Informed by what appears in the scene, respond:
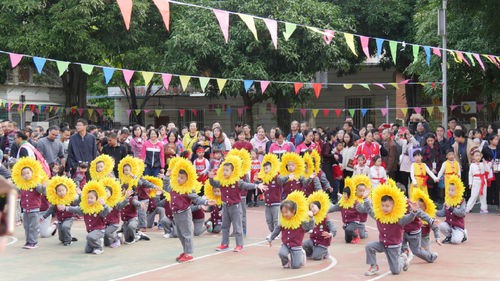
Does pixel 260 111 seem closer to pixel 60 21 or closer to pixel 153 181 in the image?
pixel 60 21

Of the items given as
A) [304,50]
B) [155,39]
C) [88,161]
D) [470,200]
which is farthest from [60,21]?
[470,200]

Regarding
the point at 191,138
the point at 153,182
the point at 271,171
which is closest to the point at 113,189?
the point at 153,182

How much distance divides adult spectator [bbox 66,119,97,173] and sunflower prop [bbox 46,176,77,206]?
2.33 meters

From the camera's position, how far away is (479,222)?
14.5m

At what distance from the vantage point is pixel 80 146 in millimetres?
14367

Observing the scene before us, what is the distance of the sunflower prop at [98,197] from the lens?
11.5m

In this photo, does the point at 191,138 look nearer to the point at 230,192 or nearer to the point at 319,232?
the point at 230,192

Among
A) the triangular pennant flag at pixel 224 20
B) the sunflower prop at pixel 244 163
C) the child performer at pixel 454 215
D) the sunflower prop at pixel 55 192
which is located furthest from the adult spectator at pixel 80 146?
the child performer at pixel 454 215

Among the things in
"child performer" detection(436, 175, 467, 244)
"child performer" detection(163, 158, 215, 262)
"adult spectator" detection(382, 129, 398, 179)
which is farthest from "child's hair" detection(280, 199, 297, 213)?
"adult spectator" detection(382, 129, 398, 179)

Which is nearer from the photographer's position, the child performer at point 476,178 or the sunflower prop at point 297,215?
the sunflower prop at point 297,215

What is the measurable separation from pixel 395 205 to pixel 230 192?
2.94m

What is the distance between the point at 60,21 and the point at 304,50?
344 inches

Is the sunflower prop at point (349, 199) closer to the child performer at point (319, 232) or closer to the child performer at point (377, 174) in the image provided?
the child performer at point (319, 232)

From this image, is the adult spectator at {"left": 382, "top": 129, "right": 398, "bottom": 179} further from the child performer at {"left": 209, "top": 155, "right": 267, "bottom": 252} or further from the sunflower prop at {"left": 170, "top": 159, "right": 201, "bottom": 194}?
the sunflower prop at {"left": 170, "top": 159, "right": 201, "bottom": 194}
